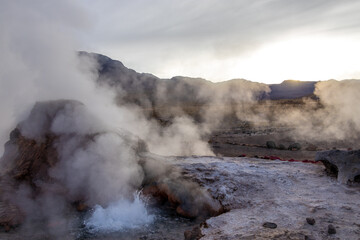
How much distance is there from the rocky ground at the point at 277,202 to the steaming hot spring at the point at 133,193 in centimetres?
2

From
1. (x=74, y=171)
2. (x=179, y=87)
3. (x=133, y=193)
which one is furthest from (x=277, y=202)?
(x=179, y=87)

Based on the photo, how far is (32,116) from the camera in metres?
5.90

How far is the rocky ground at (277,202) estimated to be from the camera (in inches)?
153

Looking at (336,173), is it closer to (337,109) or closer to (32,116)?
(32,116)

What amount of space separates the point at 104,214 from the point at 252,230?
230 cm

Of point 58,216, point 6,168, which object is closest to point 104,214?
point 58,216

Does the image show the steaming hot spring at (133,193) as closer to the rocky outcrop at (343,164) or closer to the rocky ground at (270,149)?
the rocky outcrop at (343,164)

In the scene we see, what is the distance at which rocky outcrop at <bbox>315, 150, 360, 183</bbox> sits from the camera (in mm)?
5625

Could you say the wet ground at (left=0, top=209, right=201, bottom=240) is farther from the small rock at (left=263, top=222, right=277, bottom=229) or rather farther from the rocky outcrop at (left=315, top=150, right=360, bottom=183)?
the rocky outcrop at (left=315, top=150, right=360, bottom=183)

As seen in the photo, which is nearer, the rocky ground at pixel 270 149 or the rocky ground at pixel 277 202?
the rocky ground at pixel 277 202

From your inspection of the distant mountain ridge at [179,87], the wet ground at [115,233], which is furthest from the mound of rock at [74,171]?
the distant mountain ridge at [179,87]

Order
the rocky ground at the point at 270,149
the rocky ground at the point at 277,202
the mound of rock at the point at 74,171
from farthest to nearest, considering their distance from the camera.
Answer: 1. the rocky ground at the point at 270,149
2. the mound of rock at the point at 74,171
3. the rocky ground at the point at 277,202

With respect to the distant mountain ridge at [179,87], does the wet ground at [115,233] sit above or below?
below

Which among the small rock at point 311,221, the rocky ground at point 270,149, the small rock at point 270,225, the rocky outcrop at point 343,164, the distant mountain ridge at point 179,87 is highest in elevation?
the distant mountain ridge at point 179,87
